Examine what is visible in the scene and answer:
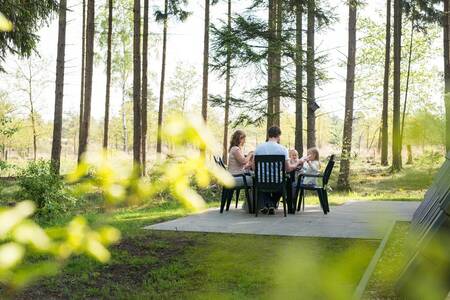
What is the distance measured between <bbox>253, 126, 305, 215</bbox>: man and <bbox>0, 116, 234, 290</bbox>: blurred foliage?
752cm

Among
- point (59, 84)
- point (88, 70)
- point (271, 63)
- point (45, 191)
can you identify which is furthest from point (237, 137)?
point (88, 70)

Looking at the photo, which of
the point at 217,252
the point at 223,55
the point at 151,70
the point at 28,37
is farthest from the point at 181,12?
the point at 217,252

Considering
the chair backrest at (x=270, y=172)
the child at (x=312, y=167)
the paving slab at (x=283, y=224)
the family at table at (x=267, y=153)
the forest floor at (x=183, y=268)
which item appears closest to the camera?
the forest floor at (x=183, y=268)

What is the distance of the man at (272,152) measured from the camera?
8641mm

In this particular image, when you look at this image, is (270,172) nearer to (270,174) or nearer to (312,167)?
(270,174)

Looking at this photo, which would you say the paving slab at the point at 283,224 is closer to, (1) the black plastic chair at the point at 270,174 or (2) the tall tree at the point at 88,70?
(1) the black plastic chair at the point at 270,174

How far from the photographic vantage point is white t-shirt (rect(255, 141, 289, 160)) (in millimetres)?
8625

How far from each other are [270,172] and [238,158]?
68cm

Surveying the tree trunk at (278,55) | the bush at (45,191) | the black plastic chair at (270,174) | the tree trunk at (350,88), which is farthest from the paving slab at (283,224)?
the tree trunk at (350,88)

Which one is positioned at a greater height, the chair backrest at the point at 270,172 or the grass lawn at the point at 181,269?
the chair backrest at the point at 270,172

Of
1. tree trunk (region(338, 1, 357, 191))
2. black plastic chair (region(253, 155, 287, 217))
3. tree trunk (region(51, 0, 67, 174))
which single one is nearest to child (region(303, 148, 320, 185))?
black plastic chair (region(253, 155, 287, 217))

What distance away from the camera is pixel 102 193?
88 cm

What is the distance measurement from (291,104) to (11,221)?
15288mm

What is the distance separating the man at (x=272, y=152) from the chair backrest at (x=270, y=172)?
0.63 ft
